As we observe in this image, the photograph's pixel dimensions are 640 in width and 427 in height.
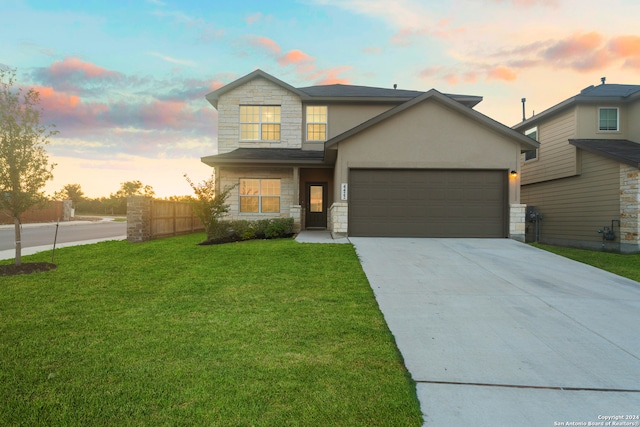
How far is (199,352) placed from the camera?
365cm

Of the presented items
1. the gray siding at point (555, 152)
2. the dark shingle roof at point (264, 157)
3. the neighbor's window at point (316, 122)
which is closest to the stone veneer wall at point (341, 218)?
the dark shingle roof at point (264, 157)

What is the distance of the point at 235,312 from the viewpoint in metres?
4.98

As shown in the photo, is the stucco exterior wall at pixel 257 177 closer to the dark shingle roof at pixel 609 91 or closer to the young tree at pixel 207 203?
the young tree at pixel 207 203

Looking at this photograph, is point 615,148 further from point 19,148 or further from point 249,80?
point 19,148

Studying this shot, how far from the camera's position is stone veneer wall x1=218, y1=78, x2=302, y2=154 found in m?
16.3

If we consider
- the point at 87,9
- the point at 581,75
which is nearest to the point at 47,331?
the point at 87,9

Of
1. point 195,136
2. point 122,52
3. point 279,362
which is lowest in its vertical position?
point 279,362

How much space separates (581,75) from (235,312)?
21.1m

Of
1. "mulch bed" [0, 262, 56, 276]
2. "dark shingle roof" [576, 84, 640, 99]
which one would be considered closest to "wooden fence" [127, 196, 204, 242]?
"mulch bed" [0, 262, 56, 276]

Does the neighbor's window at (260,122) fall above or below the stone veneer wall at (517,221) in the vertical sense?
above

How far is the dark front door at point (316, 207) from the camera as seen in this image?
55.2 ft

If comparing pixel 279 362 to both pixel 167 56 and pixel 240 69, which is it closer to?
pixel 167 56

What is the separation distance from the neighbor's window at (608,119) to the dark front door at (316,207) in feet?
42.7

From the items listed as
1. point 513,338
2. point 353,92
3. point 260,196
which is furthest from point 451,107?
point 513,338
